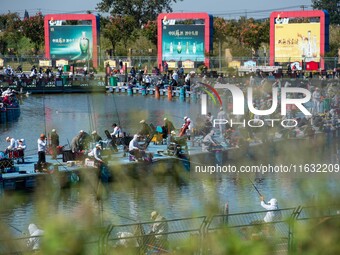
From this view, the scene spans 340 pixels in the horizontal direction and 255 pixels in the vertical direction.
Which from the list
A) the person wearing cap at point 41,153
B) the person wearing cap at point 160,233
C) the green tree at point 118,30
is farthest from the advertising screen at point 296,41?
the person wearing cap at point 160,233

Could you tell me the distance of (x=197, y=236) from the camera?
11.7m

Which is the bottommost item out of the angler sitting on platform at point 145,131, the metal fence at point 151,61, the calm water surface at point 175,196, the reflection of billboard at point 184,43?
the calm water surface at point 175,196

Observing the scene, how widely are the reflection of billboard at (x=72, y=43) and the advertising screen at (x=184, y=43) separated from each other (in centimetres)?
590

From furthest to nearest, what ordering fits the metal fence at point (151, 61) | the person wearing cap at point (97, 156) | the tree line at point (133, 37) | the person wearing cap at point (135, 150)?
the tree line at point (133, 37)
the metal fence at point (151, 61)
the person wearing cap at point (135, 150)
the person wearing cap at point (97, 156)

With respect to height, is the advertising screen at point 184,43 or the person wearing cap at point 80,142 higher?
the advertising screen at point 184,43

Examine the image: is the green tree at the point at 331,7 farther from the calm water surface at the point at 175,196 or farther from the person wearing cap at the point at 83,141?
the person wearing cap at the point at 83,141

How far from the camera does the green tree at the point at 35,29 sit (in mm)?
77688

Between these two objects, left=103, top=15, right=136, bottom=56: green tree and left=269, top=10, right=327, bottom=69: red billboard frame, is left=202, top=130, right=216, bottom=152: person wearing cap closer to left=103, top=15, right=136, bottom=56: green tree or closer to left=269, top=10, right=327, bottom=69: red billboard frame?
left=269, top=10, right=327, bottom=69: red billboard frame

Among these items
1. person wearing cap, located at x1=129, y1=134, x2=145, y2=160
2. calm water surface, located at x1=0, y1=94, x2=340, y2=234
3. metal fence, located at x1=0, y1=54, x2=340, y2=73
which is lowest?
calm water surface, located at x1=0, y1=94, x2=340, y2=234

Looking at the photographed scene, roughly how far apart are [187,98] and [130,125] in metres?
11.5

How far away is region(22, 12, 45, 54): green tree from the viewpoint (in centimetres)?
7769

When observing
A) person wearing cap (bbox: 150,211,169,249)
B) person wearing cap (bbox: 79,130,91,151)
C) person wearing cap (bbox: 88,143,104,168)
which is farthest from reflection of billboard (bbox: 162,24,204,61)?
person wearing cap (bbox: 150,211,169,249)

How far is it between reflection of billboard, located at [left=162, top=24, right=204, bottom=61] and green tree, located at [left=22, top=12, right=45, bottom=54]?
15.5 m

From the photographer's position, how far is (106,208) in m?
19.4
